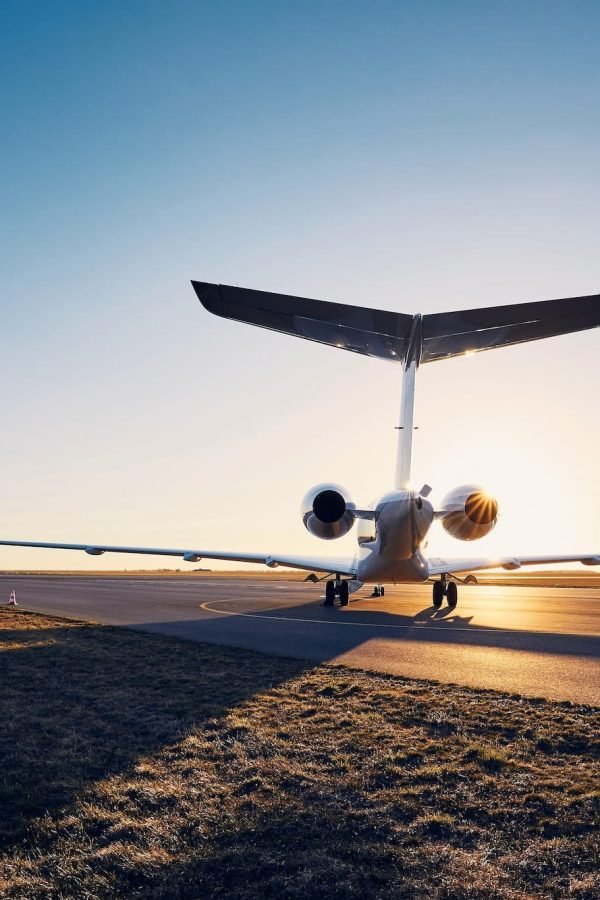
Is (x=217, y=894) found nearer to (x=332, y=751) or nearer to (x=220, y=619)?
(x=332, y=751)

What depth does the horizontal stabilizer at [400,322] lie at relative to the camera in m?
8.72

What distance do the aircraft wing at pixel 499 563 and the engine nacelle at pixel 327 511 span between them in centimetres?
420

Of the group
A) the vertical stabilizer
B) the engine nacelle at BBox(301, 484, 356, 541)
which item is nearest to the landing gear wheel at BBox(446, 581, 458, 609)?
the engine nacelle at BBox(301, 484, 356, 541)

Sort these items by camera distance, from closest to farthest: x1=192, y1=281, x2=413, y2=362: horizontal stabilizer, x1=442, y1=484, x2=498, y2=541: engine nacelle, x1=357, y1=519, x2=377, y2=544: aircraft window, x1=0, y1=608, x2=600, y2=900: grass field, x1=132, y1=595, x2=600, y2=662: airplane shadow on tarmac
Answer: x1=0, y1=608, x2=600, y2=900: grass field
x1=192, y1=281, x2=413, y2=362: horizontal stabilizer
x1=132, y1=595, x2=600, y2=662: airplane shadow on tarmac
x1=442, y1=484, x2=498, y2=541: engine nacelle
x1=357, y1=519, x2=377, y2=544: aircraft window

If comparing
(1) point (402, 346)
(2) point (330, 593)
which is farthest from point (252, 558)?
(1) point (402, 346)

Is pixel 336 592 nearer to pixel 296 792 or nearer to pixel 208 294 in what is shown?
pixel 208 294

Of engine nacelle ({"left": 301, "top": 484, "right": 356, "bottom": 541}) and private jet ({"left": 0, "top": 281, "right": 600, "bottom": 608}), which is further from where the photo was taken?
engine nacelle ({"left": 301, "top": 484, "right": 356, "bottom": 541})

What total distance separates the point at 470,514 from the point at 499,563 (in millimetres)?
6160

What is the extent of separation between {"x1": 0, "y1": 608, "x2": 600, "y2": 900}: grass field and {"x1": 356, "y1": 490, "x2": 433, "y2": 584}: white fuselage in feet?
17.4

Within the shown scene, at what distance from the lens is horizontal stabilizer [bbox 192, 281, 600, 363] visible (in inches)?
343

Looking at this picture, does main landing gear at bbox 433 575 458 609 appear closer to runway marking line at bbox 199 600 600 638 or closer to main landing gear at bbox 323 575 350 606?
main landing gear at bbox 323 575 350 606

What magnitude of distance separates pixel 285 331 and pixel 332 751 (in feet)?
21.5

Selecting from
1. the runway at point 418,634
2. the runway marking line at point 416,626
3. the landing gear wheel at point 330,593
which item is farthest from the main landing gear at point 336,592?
the runway marking line at point 416,626

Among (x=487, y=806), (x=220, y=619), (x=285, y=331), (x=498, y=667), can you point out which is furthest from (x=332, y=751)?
(x=220, y=619)
